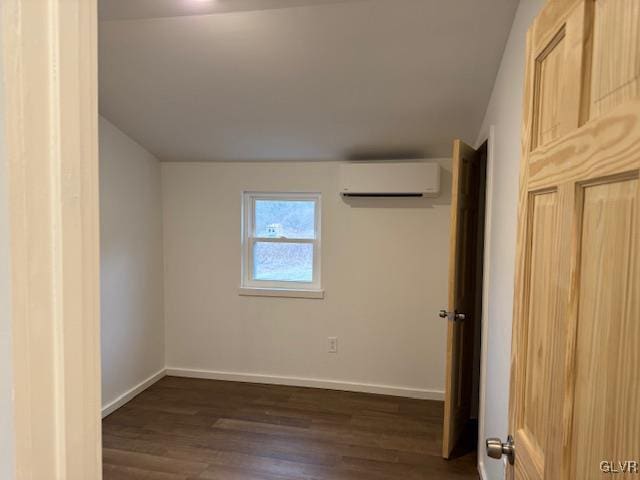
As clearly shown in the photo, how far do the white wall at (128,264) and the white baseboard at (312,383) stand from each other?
1.08ft

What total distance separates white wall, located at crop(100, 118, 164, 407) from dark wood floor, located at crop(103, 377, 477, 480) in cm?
32

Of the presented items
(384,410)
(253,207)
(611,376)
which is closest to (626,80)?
(611,376)

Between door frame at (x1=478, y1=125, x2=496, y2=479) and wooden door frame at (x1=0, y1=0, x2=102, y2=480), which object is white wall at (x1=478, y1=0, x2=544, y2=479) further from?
wooden door frame at (x1=0, y1=0, x2=102, y2=480)

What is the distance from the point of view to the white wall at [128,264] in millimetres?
3137

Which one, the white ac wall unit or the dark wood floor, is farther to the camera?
the white ac wall unit

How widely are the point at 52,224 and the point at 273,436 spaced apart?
2739mm

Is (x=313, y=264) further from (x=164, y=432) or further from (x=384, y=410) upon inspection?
(x=164, y=432)

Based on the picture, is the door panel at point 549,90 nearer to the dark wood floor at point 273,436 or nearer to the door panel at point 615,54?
the door panel at point 615,54

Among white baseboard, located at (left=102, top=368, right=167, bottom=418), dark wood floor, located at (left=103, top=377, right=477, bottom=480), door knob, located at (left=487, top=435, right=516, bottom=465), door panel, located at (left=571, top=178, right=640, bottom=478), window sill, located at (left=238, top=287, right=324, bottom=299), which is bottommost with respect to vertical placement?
dark wood floor, located at (left=103, top=377, right=477, bottom=480)

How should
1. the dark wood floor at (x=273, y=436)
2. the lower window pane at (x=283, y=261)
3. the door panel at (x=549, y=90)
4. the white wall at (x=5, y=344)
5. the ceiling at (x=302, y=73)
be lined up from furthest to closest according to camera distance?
the lower window pane at (x=283, y=261), the dark wood floor at (x=273, y=436), the ceiling at (x=302, y=73), the door panel at (x=549, y=90), the white wall at (x=5, y=344)

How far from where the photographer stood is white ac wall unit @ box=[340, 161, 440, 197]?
321 cm

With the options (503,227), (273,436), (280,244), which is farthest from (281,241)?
(503,227)

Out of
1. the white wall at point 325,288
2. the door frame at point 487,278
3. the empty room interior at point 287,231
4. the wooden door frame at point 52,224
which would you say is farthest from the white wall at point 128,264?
the wooden door frame at point 52,224

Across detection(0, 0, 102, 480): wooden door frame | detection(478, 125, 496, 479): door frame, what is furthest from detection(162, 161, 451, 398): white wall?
detection(0, 0, 102, 480): wooden door frame
